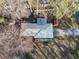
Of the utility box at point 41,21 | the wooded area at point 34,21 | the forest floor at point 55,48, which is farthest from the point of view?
the utility box at point 41,21

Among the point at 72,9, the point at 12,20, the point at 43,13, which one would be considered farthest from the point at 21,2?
the point at 72,9

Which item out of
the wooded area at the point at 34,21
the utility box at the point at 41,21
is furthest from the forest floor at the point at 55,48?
the utility box at the point at 41,21

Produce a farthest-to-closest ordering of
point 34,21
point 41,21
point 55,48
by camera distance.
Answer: point 34,21 < point 41,21 < point 55,48

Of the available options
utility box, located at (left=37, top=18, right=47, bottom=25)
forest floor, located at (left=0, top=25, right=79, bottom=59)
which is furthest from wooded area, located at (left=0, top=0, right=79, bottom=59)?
utility box, located at (left=37, top=18, right=47, bottom=25)

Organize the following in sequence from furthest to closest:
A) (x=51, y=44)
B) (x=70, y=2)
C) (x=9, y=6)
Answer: (x=70, y=2)
(x=51, y=44)
(x=9, y=6)

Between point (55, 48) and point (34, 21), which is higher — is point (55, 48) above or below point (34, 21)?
below

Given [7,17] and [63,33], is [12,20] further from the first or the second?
[63,33]

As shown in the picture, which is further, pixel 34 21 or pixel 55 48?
pixel 34 21

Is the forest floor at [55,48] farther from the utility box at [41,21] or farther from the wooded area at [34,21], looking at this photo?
the utility box at [41,21]

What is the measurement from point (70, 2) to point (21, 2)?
10.6ft

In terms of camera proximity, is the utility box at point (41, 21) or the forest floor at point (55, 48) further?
the utility box at point (41, 21)

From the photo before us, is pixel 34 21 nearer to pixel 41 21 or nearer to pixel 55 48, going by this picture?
pixel 41 21

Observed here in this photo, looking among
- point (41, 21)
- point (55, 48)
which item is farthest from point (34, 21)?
point (55, 48)

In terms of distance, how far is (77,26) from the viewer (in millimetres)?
18922
